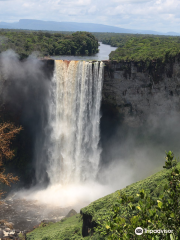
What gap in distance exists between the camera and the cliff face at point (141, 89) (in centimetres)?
2891

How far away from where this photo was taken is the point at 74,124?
100 feet

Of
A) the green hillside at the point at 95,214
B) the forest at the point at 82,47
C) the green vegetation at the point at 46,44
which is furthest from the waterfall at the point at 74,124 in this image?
the green hillside at the point at 95,214

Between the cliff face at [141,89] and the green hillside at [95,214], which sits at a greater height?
the cliff face at [141,89]

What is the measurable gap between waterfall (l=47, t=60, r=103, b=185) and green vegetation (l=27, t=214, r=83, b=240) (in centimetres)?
842

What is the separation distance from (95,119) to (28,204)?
484 inches

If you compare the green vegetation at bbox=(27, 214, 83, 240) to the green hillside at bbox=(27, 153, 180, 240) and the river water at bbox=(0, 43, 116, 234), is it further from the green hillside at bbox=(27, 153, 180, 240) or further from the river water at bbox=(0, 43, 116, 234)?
the river water at bbox=(0, 43, 116, 234)

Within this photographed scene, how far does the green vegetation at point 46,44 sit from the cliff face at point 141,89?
10.9 metres

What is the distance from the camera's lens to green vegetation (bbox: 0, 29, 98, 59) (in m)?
33.3

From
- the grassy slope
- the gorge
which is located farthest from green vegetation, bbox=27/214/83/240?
the gorge

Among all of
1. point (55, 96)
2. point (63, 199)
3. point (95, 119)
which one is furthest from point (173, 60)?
point (63, 199)

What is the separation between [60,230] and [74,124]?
1329 cm

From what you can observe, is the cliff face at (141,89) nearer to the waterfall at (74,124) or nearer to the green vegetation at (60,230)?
the waterfall at (74,124)

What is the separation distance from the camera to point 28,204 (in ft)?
91.2
